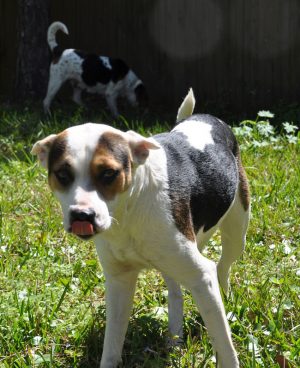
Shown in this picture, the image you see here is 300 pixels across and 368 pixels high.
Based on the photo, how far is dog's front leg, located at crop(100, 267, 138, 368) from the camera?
3.42 m

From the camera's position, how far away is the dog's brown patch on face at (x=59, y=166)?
281 centimetres

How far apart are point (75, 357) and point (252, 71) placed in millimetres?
7604

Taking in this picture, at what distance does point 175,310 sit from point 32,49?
8053 mm

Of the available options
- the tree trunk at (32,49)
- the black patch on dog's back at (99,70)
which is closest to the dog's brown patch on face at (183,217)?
the black patch on dog's back at (99,70)

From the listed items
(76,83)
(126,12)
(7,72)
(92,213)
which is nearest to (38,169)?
(92,213)

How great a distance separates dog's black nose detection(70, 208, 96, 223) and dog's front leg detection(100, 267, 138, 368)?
0.78 metres

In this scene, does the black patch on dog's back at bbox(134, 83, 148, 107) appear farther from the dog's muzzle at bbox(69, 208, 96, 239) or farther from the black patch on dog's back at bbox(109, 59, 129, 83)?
the dog's muzzle at bbox(69, 208, 96, 239)

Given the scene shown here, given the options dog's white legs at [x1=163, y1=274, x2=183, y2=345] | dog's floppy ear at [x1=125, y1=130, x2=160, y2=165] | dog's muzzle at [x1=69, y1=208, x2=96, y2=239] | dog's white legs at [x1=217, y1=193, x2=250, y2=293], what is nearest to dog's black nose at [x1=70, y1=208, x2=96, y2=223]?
dog's muzzle at [x1=69, y1=208, x2=96, y2=239]

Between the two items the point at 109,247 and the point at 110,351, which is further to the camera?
the point at 110,351

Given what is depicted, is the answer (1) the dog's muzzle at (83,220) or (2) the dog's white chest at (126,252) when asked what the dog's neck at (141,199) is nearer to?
(2) the dog's white chest at (126,252)

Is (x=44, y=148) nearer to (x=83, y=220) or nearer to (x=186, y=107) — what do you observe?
(x=83, y=220)

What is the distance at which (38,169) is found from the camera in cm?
645

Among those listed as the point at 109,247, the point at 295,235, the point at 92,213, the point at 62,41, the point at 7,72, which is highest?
the point at 92,213

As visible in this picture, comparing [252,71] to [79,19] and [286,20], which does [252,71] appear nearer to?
[286,20]
